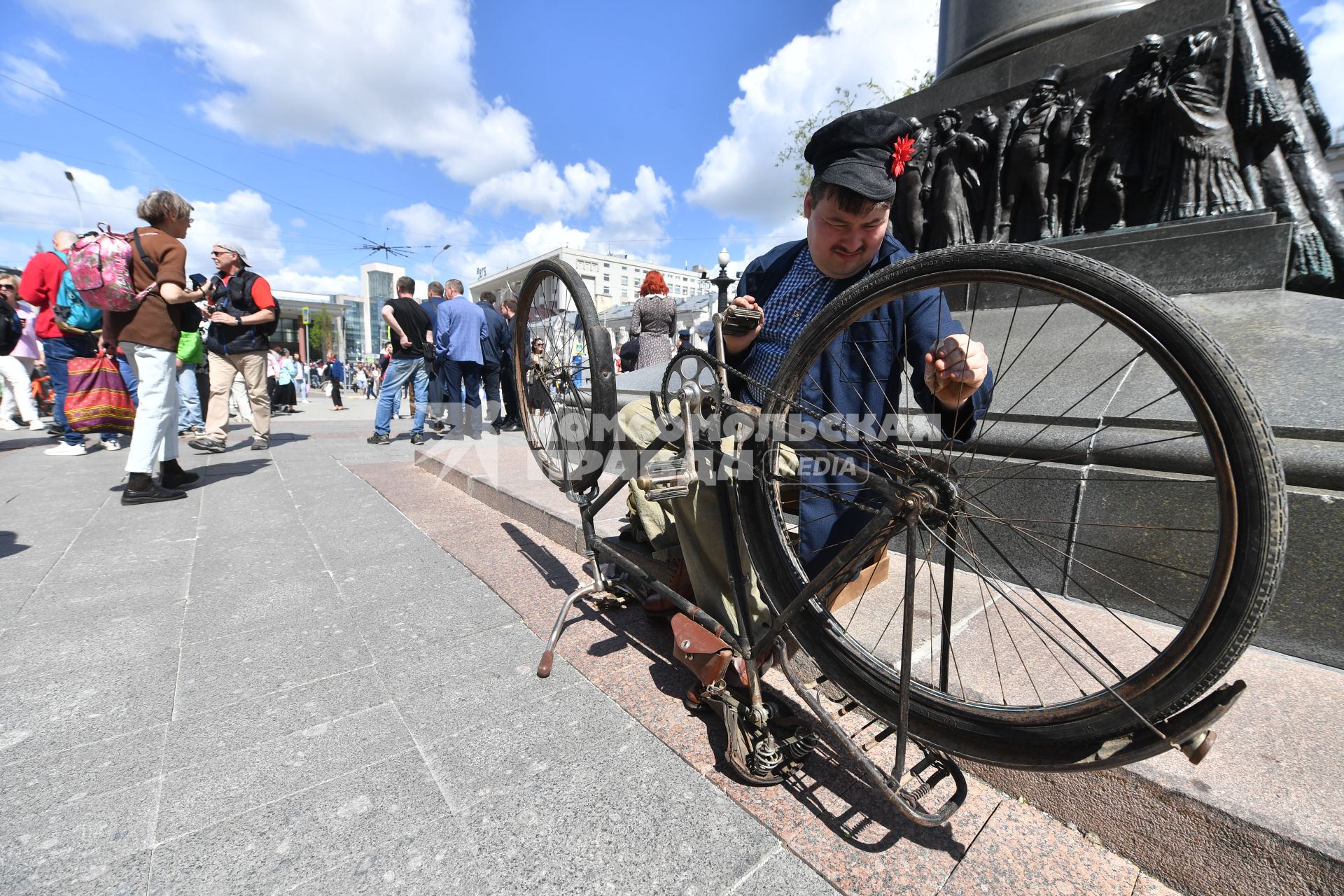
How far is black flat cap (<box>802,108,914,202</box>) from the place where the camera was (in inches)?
58.8

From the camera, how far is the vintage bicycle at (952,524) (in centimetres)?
93

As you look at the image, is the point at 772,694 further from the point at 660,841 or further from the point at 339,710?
the point at 339,710

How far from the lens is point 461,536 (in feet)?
12.3

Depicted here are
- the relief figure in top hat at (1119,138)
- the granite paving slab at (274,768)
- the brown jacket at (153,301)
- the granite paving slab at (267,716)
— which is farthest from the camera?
the brown jacket at (153,301)

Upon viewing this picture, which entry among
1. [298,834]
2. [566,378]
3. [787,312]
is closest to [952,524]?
[787,312]

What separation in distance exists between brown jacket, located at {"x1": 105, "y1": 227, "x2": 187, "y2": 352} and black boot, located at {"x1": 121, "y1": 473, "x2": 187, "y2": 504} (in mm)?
1002

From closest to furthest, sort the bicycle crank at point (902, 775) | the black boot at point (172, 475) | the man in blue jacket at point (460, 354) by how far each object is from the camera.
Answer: the bicycle crank at point (902, 775) → the black boot at point (172, 475) → the man in blue jacket at point (460, 354)

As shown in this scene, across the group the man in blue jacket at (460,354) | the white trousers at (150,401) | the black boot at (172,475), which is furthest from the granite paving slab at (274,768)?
the man in blue jacket at (460,354)

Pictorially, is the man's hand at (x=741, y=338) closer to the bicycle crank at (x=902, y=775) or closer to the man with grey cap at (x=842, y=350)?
the man with grey cap at (x=842, y=350)

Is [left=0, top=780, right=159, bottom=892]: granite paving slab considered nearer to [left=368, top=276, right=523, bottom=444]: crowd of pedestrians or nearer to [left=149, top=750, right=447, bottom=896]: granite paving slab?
[left=149, top=750, right=447, bottom=896]: granite paving slab

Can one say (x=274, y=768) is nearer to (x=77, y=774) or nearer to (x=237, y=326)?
(x=77, y=774)

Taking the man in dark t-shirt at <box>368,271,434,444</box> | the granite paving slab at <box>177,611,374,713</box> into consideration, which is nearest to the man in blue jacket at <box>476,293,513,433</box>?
the man in dark t-shirt at <box>368,271,434,444</box>

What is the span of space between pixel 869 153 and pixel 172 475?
5.51 meters

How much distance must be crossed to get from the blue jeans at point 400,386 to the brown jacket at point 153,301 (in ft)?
9.61
